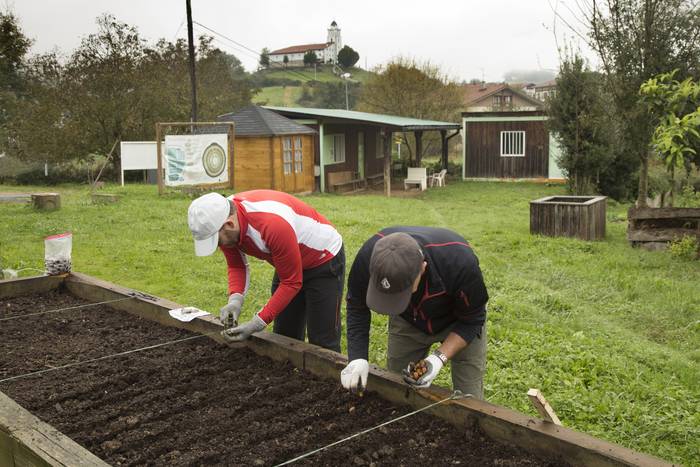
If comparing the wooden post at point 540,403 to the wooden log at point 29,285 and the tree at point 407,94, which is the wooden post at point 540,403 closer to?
the wooden log at point 29,285

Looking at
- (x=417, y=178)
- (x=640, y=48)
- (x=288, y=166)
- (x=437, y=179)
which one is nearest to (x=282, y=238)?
(x=640, y=48)

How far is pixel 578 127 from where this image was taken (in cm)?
1755

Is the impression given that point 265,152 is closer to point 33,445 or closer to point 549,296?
point 549,296

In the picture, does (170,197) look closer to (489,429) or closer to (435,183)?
(435,183)

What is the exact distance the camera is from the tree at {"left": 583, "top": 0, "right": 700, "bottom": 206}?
10.8 meters

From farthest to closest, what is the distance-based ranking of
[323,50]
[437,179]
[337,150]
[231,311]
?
[323,50] → [437,179] → [337,150] → [231,311]

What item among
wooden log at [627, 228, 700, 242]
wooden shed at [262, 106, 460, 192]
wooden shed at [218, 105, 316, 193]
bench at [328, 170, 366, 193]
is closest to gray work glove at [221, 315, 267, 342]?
wooden log at [627, 228, 700, 242]

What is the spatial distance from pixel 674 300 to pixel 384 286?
5053 millimetres

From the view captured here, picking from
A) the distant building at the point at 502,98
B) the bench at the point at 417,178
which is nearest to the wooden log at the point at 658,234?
the bench at the point at 417,178

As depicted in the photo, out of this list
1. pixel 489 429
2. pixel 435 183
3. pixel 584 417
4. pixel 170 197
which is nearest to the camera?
pixel 489 429

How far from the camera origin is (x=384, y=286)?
98.9 inches

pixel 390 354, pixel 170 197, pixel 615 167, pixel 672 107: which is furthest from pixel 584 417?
pixel 615 167

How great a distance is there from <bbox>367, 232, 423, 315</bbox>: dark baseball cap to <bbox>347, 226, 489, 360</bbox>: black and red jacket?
20 centimetres

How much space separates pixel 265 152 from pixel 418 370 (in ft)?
51.7
